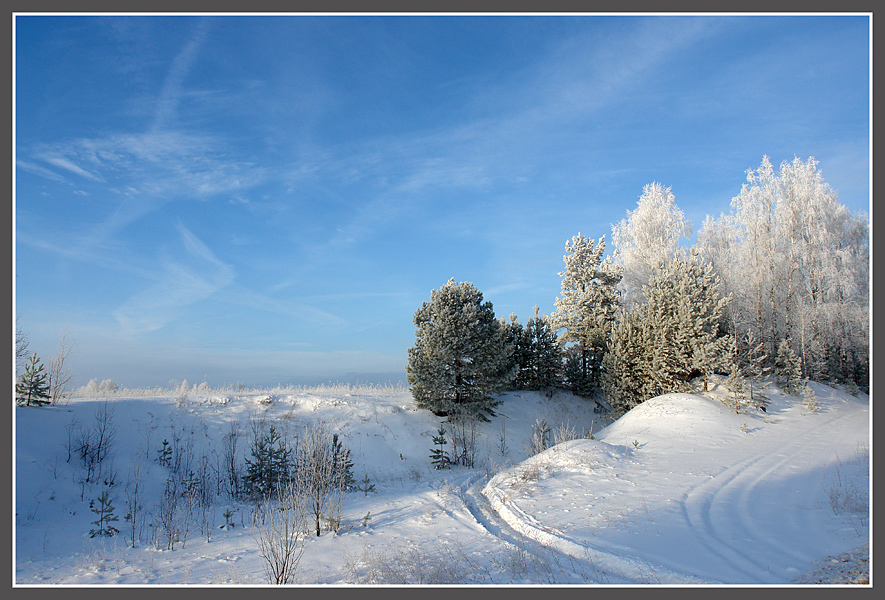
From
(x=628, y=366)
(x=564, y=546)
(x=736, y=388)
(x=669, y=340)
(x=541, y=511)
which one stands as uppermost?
(x=669, y=340)

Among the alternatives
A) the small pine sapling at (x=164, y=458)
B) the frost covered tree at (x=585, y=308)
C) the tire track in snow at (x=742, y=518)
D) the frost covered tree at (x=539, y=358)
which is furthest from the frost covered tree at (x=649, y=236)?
the small pine sapling at (x=164, y=458)

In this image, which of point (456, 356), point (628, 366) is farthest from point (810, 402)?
point (456, 356)

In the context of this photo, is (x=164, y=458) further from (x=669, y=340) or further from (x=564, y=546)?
(x=669, y=340)

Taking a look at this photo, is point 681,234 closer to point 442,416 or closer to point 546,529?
point 442,416

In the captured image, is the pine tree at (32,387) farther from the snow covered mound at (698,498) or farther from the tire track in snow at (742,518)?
the tire track in snow at (742,518)

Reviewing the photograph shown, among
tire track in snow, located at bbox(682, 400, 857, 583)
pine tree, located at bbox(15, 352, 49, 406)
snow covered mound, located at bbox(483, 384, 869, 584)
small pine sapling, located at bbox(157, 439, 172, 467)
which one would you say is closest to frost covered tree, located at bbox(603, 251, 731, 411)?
snow covered mound, located at bbox(483, 384, 869, 584)

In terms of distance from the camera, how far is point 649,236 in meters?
33.3

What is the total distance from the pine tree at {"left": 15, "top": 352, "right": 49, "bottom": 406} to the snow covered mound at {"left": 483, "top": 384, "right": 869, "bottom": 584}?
45.8ft

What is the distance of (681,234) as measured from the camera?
3341cm

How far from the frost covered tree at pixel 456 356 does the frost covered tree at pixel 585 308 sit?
7.64 meters

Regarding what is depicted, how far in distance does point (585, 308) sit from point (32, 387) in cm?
2673

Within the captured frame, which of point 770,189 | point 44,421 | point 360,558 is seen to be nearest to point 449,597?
point 360,558

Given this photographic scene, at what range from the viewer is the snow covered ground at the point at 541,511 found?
587cm

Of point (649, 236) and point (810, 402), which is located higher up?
point (649, 236)
